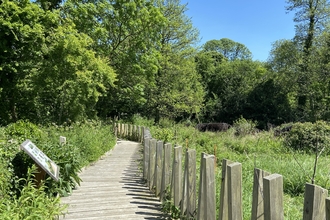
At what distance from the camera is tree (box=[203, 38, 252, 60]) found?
52.2 m

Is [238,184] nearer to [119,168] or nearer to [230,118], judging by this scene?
[119,168]

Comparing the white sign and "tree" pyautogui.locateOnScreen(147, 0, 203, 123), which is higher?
"tree" pyautogui.locateOnScreen(147, 0, 203, 123)

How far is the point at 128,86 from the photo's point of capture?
64.1ft

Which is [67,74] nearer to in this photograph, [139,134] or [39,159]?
[139,134]

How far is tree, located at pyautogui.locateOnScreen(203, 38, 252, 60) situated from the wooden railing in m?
49.0

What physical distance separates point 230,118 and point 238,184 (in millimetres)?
29779

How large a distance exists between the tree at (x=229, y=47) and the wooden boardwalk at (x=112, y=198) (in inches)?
1878

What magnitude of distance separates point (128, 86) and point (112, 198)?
15.2 meters

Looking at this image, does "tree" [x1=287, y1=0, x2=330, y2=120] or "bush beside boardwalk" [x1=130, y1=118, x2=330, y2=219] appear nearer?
"bush beside boardwalk" [x1=130, y1=118, x2=330, y2=219]

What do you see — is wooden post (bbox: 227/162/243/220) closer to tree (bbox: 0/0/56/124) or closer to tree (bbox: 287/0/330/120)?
tree (bbox: 0/0/56/124)

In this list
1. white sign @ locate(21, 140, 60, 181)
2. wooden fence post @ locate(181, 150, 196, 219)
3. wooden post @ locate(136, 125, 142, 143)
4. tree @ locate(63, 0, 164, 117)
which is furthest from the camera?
tree @ locate(63, 0, 164, 117)

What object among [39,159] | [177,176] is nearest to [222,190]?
[177,176]

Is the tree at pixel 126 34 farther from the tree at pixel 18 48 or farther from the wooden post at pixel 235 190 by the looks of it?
the wooden post at pixel 235 190

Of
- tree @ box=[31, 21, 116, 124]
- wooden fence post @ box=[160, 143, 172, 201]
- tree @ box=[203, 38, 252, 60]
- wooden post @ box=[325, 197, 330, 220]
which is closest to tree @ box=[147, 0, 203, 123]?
tree @ box=[31, 21, 116, 124]
